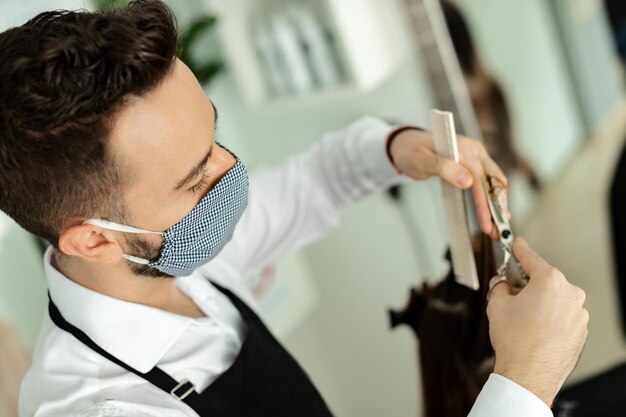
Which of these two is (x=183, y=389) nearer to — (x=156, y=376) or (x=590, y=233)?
(x=156, y=376)

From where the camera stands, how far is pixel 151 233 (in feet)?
3.87

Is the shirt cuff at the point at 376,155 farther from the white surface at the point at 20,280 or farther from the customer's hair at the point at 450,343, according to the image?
the white surface at the point at 20,280

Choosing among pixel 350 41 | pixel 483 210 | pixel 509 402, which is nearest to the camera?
pixel 509 402

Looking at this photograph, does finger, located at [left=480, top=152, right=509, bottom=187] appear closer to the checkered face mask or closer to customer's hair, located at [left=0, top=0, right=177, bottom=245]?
the checkered face mask

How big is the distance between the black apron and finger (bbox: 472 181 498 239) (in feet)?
1.51

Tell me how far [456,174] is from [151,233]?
0.52 m

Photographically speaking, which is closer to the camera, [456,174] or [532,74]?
[456,174]

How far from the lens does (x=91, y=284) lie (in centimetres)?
125

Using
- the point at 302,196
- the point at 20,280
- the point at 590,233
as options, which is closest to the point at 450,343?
the point at 302,196

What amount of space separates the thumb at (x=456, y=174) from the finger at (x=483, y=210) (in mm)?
18

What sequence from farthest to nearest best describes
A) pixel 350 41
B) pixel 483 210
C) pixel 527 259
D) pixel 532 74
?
1. pixel 532 74
2. pixel 350 41
3. pixel 483 210
4. pixel 527 259

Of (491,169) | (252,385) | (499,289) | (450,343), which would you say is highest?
(491,169)

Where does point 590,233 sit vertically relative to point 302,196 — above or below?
below

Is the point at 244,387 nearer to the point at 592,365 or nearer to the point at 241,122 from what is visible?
the point at 241,122
